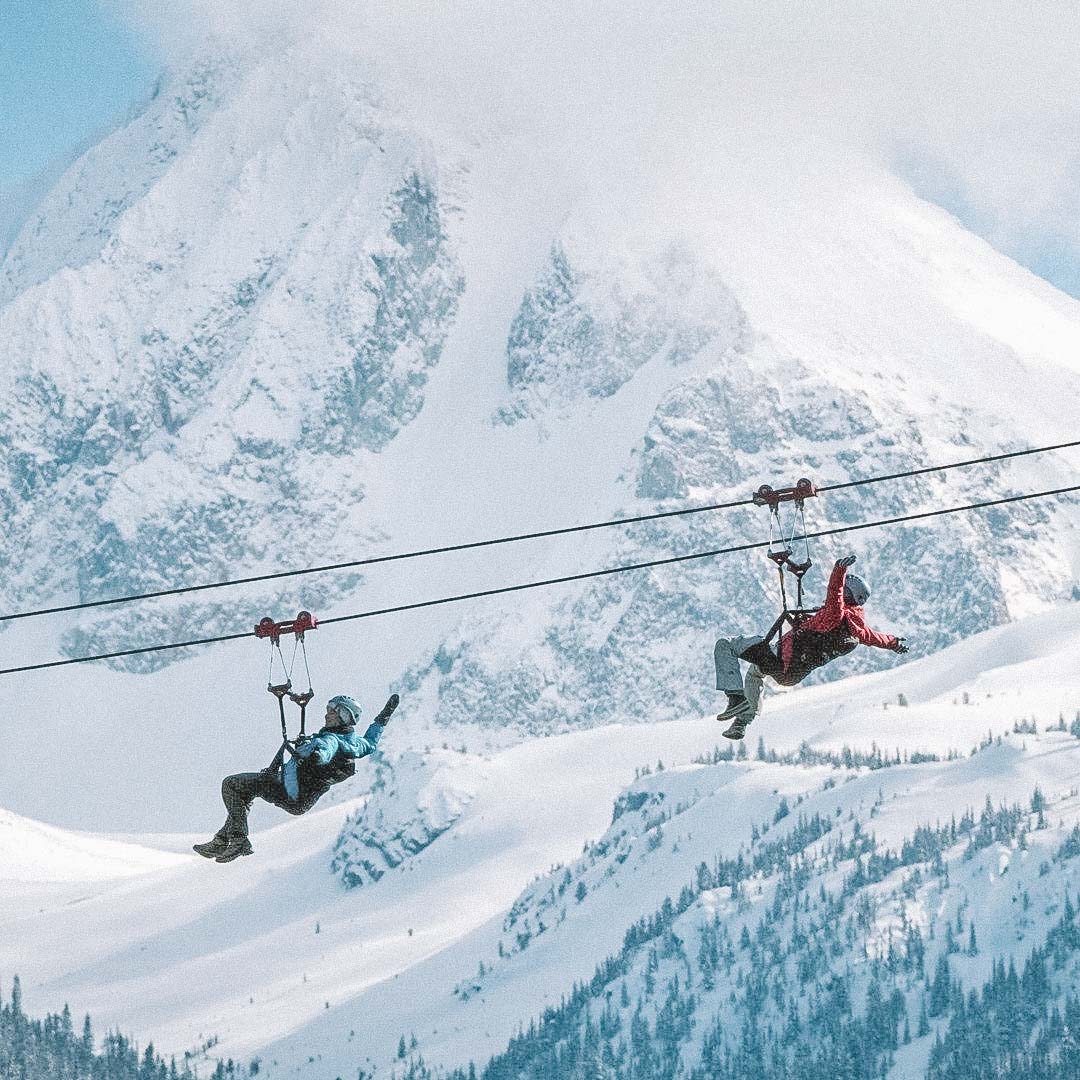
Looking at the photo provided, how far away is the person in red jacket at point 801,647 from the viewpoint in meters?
45.1

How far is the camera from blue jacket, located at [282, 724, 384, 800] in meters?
44.2

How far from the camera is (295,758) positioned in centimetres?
4447

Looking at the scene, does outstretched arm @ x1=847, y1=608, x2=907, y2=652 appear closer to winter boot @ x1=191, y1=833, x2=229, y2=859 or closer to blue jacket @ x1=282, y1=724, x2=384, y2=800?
blue jacket @ x1=282, y1=724, x2=384, y2=800

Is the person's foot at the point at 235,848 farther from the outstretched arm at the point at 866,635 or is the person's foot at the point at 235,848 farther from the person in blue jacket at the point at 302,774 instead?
the outstretched arm at the point at 866,635

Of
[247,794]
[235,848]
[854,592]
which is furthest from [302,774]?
[854,592]

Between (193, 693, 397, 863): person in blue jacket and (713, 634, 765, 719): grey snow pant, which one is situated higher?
(713, 634, 765, 719): grey snow pant

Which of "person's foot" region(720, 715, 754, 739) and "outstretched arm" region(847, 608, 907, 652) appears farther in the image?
"person's foot" region(720, 715, 754, 739)

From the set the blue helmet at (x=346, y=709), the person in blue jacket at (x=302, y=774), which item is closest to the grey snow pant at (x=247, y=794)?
the person in blue jacket at (x=302, y=774)

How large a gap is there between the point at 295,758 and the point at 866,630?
31.1 feet

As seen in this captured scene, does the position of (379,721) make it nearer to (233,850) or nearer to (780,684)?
(233,850)

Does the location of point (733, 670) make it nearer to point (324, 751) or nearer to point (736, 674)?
point (736, 674)

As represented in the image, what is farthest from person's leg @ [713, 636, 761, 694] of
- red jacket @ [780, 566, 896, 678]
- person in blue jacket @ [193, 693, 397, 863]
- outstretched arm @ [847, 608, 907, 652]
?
person in blue jacket @ [193, 693, 397, 863]

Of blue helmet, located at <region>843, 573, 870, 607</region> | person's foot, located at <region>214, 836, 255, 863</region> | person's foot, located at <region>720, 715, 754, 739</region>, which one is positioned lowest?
person's foot, located at <region>214, 836, 255, 863</region>

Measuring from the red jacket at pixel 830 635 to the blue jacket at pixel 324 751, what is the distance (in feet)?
22.5
